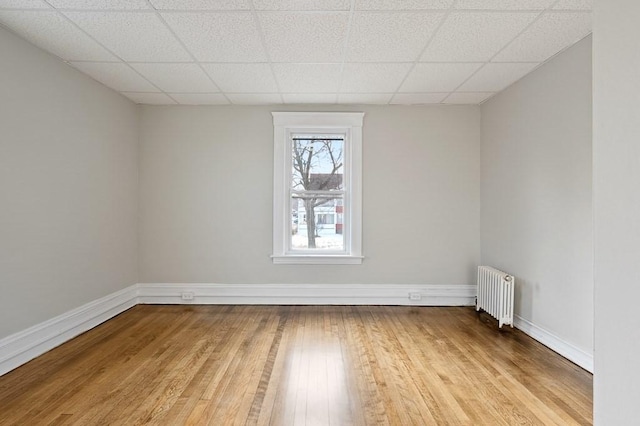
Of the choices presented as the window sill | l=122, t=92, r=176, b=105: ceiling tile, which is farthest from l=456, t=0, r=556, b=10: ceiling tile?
l=122, t=92, r=176, b=105: ceiling tile

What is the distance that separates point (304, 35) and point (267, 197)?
2331mm

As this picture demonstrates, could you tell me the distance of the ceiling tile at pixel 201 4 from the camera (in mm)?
2473

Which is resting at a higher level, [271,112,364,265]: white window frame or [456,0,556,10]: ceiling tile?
[456,0,556,10]: ceiling tile

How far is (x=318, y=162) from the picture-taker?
504 centimetres

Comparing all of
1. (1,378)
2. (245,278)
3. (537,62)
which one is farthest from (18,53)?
(537,62)

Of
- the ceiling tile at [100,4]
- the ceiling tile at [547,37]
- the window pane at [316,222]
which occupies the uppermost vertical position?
the ceiling tile at [547,37]

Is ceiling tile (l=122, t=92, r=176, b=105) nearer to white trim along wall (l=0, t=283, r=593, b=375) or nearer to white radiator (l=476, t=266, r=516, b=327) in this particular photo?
white trim along wall (l=0, t=283, r=593, b=375)

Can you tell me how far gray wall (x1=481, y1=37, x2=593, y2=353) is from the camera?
9.86 feet

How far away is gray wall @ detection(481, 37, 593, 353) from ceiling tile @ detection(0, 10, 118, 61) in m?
3.80

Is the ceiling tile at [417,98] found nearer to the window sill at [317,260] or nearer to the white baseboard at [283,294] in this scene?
the window sill at [317,260]

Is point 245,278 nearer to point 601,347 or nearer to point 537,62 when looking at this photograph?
point 537,62

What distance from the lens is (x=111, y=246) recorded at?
427 centimetres

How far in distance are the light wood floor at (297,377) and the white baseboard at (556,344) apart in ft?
0.23

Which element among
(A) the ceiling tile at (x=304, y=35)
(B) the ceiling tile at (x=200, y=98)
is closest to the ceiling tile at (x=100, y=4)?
(A) the ceiling tile at (x=304, y=35)
